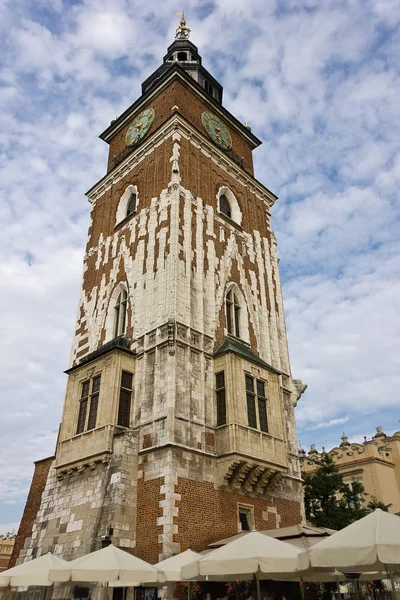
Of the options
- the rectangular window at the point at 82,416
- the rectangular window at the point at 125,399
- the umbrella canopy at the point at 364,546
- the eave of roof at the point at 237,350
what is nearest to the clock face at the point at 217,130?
the eave of roof at the point at 237,350

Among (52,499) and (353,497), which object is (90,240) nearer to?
(52,499)

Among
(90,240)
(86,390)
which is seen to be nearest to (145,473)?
(86,390)

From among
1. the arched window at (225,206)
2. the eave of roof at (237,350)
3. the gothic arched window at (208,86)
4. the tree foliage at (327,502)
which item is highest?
the gothic arched window at (208,86)

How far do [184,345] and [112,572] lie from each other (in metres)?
9.71

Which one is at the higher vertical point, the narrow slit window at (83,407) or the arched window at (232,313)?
the arched window at (232,313)

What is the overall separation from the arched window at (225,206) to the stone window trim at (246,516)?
587 inches

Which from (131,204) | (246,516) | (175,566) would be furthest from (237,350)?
(131,204)

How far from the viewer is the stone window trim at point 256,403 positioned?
19859 mm

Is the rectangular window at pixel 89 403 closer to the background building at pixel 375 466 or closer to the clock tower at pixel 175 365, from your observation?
the clock tower at pixel 175 365

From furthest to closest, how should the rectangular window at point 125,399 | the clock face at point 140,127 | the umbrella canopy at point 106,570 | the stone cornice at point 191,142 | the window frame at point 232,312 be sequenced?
the clock face at point 140,127
the stone cornice at point 191,142
the window frame at point 232,312
the rectangular window at point 125,399
the umbrella canopy at point 106,570

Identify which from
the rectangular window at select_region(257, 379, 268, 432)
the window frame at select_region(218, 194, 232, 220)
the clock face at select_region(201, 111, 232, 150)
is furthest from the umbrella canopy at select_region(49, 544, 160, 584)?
the clock face at select_region(201, 111, 232, 150)

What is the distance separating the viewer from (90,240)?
95.5 ft

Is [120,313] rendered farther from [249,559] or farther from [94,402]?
[249,559]

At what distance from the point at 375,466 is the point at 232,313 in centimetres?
2653
